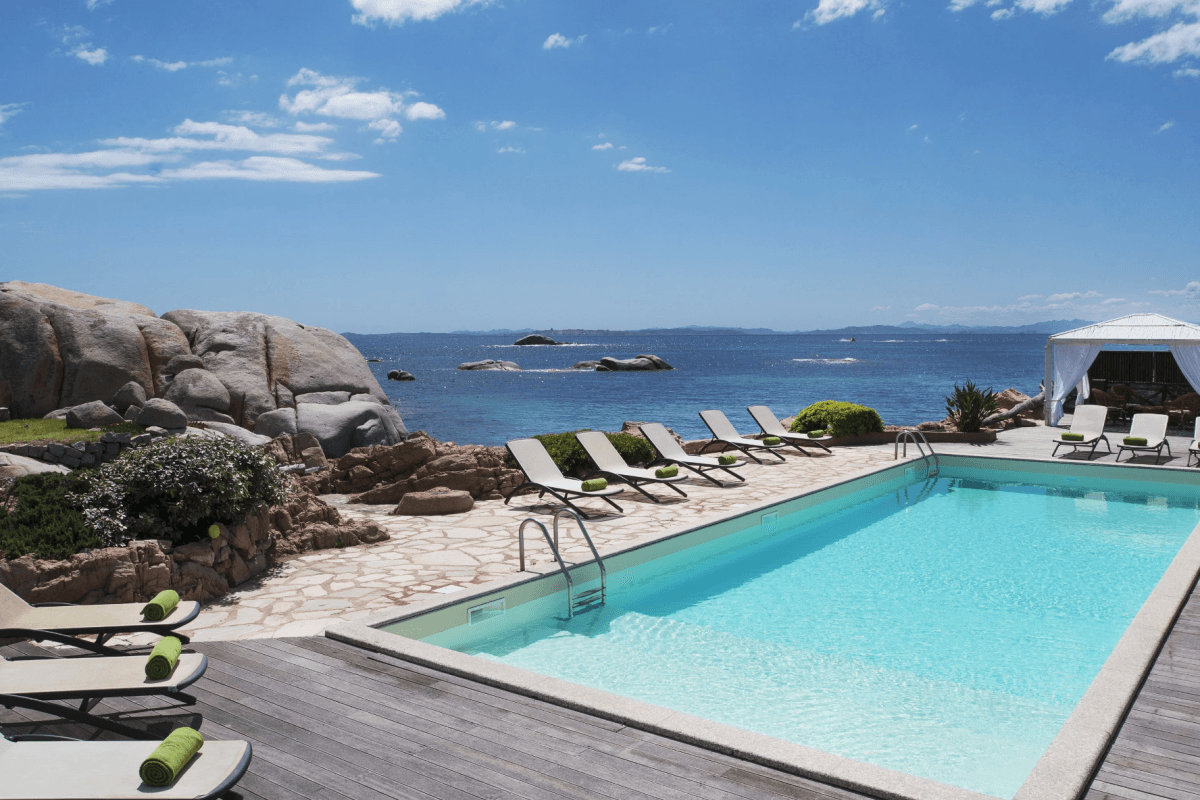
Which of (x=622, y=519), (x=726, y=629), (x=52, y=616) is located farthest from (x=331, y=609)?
(x=622, y=519)

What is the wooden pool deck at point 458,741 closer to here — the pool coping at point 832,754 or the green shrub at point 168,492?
the pool coping at point 832,754

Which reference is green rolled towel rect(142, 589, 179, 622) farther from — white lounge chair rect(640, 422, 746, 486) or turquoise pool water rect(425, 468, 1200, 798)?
white lounge chair rect(640, 422, 746, 486)

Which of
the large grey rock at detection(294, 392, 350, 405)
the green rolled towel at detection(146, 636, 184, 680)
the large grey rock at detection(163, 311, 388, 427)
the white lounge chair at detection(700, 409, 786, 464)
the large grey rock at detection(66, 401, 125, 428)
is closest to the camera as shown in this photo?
the green rolled towel at detection(146, 636, 184, 680)

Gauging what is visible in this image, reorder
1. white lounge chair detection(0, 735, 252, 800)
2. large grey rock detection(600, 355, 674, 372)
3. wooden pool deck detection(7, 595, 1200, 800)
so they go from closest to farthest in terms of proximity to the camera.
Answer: white lounge chair detection(0, 735, 252, 800)
wooden pool deck detection(7, 595, 1200, 800)
large grey rock detection(600, 355, 674, 372)

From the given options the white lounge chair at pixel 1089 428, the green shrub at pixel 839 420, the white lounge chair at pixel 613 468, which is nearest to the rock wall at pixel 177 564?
the white lounge chair at pixel 613 468

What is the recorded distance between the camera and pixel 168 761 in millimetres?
2557

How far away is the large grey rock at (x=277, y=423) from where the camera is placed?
1399cm

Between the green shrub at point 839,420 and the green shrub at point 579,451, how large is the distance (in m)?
4.10

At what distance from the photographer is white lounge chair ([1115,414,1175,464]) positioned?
1259 cm

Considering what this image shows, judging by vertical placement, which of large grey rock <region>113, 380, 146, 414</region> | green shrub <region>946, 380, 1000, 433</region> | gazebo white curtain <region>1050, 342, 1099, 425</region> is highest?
gazebo white curtain <region>1050, 342, 1099, 425</region>

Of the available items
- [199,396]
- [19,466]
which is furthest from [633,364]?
[19,466]

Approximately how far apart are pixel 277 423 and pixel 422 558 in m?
8.04

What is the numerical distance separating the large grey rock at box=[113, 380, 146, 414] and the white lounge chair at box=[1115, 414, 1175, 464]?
51.4 feet

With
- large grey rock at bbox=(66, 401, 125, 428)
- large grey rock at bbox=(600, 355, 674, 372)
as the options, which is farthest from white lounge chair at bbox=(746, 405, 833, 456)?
large grey rock at bbox=(600, 355, 674, 372)
